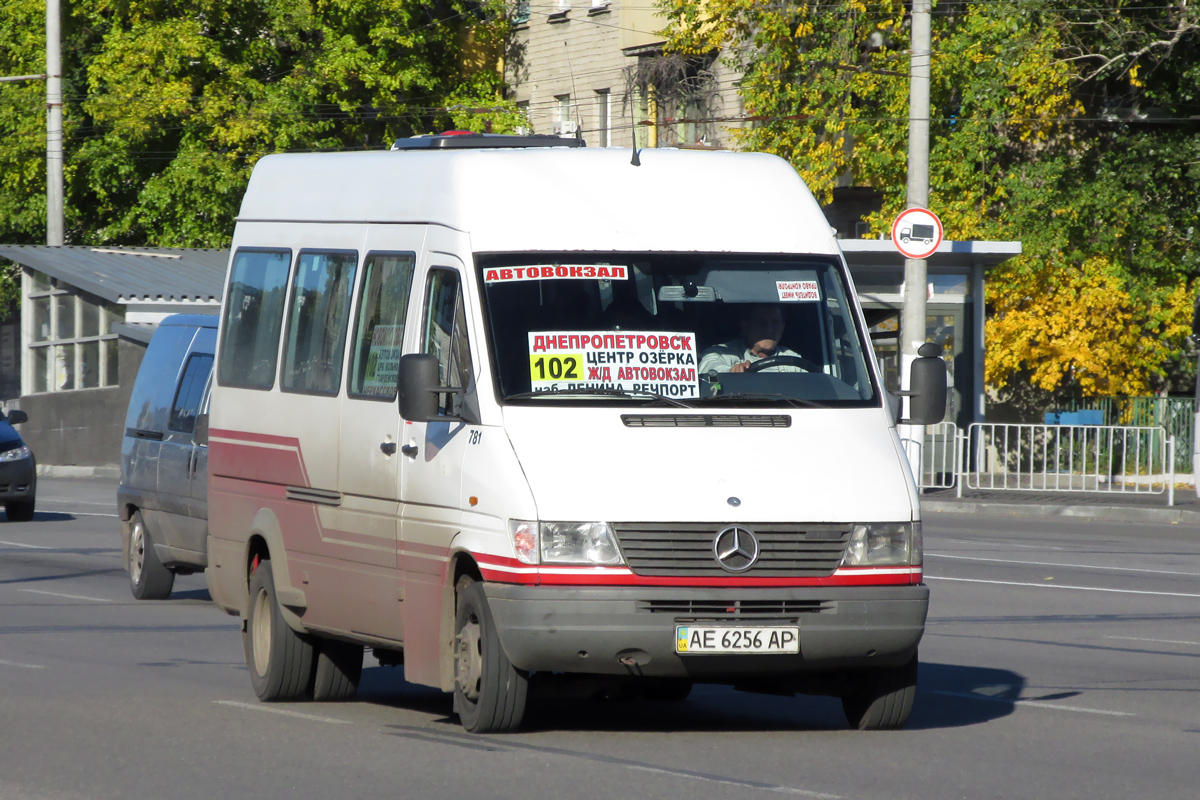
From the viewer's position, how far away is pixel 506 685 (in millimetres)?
7957

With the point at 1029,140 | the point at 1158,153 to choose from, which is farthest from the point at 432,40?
the point at 1158,153

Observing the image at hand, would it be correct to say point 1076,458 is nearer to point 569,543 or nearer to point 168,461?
point 168,461

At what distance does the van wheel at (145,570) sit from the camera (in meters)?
14.7

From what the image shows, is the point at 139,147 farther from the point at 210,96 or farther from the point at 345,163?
the point at 345,163

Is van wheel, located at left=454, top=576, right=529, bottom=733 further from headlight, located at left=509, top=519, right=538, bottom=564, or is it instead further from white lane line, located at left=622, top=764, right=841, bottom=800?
white lane line, located at left=622, top=764, right=841, bottom=800

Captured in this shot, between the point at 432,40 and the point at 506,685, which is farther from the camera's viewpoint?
the point at 432,40

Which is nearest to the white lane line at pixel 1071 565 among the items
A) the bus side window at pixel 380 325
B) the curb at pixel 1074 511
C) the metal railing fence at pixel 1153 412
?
the curb at pixel 1074 511

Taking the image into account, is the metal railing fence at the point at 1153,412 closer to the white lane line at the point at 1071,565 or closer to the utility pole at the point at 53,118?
the white lane line at the point at 1071,565

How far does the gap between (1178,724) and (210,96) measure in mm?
37116

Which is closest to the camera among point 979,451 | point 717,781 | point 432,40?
point 717,781

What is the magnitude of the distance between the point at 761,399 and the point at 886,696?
1282 mm

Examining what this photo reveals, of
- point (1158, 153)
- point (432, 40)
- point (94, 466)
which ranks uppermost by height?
point (432, 40)

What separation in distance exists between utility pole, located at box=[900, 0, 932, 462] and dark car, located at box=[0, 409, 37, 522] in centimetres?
1040

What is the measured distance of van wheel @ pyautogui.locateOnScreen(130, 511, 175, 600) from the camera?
1473 cm
